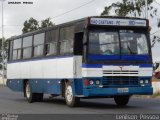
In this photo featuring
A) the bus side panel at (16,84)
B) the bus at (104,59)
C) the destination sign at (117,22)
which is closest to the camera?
the bus at (104,59)

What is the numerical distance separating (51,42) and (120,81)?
168 inches

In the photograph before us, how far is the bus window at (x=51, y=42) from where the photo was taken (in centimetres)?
2227

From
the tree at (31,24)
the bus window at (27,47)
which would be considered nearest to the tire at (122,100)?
the bus window at (27,47)

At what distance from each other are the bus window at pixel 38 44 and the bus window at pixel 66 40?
7.89ft

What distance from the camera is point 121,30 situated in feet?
65.4

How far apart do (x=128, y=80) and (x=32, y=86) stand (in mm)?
6645

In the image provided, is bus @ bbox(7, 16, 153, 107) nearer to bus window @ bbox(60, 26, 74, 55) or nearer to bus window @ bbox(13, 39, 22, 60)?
bus window @ bbox(60, 26, 74, 55)

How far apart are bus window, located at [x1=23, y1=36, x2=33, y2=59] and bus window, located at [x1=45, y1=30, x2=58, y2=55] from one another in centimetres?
245

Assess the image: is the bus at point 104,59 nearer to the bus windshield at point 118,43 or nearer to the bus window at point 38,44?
the bus windshield at point 118,43

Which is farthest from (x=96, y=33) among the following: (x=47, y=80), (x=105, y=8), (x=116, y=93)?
(x=105, y=8)

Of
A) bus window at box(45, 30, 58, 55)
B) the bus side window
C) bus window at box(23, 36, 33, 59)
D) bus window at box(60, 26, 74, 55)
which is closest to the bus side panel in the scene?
the bus side window

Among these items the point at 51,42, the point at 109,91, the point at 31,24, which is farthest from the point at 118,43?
the point at 31,24

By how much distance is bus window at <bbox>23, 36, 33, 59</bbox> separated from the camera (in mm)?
25602

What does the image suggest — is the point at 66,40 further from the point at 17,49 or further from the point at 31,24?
the point at 31,24
